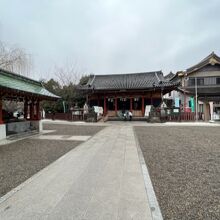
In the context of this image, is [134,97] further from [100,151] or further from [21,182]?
[21,182]

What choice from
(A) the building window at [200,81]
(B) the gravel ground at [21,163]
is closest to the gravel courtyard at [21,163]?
(B) the gravel ground at [21,163]

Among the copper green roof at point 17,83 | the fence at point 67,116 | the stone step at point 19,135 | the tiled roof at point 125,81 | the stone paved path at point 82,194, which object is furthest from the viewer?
the tiled roof at point 125,81

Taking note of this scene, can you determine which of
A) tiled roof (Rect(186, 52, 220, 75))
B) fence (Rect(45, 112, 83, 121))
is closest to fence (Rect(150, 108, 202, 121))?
fence (Rect(45, 112, 83, 121))

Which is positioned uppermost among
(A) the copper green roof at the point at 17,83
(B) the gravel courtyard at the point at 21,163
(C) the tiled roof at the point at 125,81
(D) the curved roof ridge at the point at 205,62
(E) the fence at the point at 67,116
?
(D) the curved roof ridge at the point at 205,62

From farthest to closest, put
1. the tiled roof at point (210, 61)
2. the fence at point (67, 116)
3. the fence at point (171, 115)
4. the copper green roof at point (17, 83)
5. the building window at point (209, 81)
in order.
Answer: the building window at point (209, 81), the tiled roof at point (210, 61), the fence at point (67, 116), the fence at point (171, 115), the copper green roof at point (17, 83)

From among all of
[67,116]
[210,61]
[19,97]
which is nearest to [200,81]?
[210,61]

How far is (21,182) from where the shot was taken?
162 inches

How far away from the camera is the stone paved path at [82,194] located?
2842 millimetres

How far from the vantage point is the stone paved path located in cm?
284

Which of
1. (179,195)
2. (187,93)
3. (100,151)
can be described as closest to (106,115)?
(187,93)

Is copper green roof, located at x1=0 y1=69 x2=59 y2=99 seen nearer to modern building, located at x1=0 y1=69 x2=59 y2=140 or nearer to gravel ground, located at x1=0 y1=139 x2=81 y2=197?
modern building, located at x1=0 y1=69 x2=59 y2=140

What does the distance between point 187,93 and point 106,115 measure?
11.1 metres

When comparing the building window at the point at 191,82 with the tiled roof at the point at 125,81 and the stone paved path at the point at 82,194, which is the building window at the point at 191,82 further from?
the stone paved path at the point at 82,194

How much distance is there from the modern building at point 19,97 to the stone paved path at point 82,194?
5.50m
